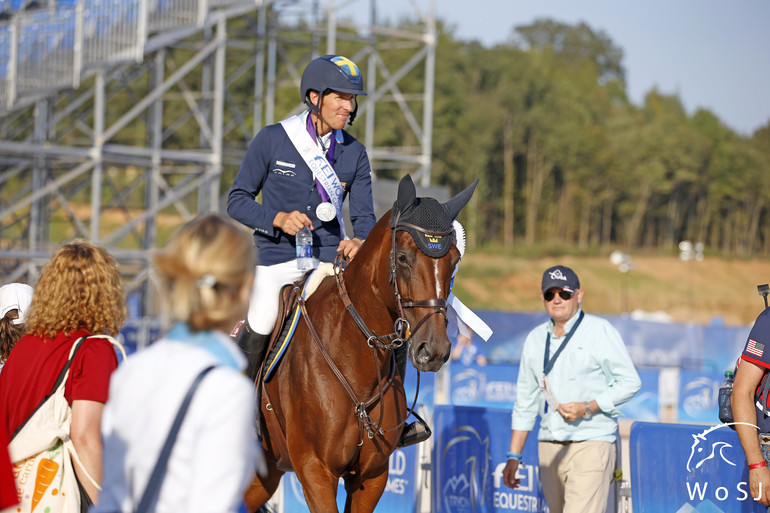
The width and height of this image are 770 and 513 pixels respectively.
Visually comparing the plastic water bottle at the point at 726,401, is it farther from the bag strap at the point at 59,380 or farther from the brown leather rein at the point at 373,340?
the bag strap at the point at 59,380

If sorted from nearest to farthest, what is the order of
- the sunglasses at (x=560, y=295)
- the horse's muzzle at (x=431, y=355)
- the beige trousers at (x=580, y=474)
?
the horse's muzzle at (x=431, y=355) < the beige trousers at (x=580, y=474) < the sunglasses at (x=560, y=295)

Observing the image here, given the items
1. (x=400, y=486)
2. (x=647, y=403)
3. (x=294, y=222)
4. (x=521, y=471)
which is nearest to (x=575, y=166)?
(x=647, y=403)

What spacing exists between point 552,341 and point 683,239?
88.0 metres

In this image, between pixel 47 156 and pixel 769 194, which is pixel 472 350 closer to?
pixel 47 156

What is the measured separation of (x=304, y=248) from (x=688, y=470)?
335 centimetres

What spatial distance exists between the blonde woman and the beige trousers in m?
4.44

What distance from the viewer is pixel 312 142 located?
249 inches

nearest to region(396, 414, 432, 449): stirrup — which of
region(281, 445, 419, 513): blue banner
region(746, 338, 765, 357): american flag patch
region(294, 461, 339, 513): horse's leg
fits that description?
region(294, 461, 339, 513): horse's leg

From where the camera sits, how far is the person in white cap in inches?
211

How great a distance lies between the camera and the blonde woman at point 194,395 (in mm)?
2676

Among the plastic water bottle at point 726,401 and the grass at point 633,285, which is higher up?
the plastic water bottle at point 726,401

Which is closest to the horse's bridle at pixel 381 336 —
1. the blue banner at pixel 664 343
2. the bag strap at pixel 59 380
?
the bag strap at pixel 59 380

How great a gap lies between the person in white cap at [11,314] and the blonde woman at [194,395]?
2.71 m

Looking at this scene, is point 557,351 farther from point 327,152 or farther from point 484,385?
point 484,385
